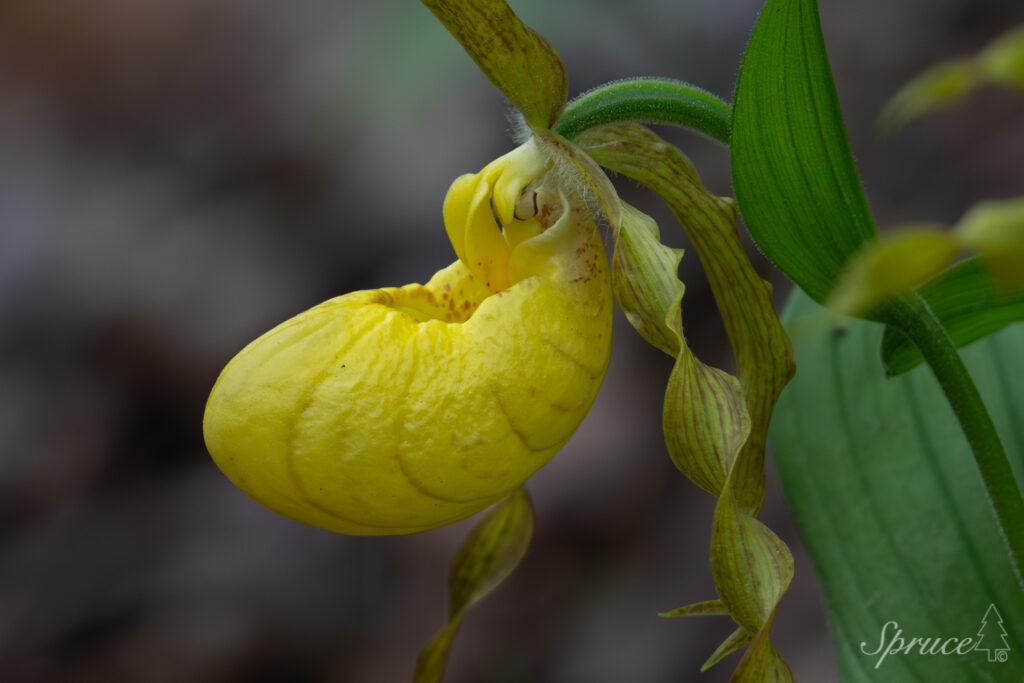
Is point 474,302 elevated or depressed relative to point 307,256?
depressed

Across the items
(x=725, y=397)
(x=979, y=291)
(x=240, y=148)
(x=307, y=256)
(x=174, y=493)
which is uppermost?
(x=240, y=148)

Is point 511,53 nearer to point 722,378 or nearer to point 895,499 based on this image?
point 722,378

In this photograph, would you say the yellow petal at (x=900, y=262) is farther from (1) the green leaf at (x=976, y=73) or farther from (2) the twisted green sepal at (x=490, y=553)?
(2) the twisted green sepal at (x=490, y=553)

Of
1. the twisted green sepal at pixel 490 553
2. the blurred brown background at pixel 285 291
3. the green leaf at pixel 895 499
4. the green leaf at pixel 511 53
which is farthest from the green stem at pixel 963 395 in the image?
the blurred brown background at pixel 285 291

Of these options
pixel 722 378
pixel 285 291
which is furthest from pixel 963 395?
pixel 285 291

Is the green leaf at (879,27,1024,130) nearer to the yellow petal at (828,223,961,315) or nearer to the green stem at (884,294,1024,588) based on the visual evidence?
the yellow petal at (828,223,961,315)

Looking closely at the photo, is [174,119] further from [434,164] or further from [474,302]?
[474,302]

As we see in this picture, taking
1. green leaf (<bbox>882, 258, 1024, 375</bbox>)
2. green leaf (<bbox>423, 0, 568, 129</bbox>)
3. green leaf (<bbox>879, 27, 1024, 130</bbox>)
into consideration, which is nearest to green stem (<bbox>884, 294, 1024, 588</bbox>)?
green leaf (<bbox>882, 258, 1024, 375</bbox>)

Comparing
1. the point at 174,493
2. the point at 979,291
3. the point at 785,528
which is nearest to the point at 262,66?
the point at 174,493
